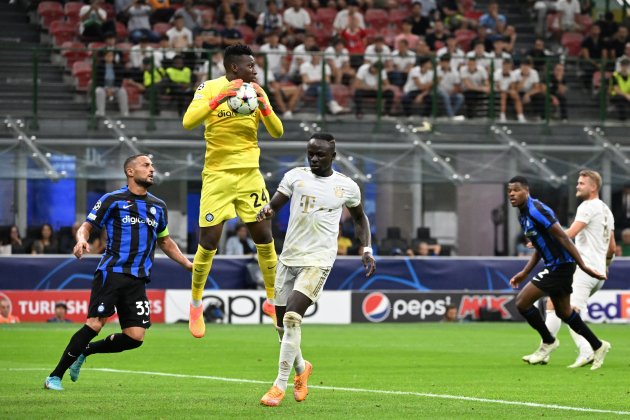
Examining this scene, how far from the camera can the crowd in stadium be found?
2862 centimetres

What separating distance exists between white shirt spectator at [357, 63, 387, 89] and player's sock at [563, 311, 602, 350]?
47.1 feet

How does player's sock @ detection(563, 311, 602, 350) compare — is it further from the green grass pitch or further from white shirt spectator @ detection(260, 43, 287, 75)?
A: white shirt spectator @ detection(260, 43, 287, 75)

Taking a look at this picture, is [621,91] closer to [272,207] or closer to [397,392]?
[397,392]

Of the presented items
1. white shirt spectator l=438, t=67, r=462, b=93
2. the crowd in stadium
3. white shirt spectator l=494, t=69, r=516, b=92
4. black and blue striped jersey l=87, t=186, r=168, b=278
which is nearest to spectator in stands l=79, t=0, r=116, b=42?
the crowd in stadium

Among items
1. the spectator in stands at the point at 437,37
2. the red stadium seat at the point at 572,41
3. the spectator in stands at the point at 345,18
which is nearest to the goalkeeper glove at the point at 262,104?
the spectator in stands at the point at 345,18

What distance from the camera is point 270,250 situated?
13.6 m

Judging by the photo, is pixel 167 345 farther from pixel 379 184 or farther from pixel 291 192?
pixel 379 184

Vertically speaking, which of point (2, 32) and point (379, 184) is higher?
point (2, 32)

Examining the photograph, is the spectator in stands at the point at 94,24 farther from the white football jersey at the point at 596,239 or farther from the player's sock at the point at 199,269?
the player's sock at the point at 199,269

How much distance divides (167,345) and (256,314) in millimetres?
7071

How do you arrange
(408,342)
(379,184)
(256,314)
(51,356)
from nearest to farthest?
1. (51,356)
2. (408,342)
3. (256,314)
4. (379,184)

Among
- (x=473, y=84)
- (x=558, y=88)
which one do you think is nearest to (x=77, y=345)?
(x=473, y=84)

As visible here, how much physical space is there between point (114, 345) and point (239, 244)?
16.0 metres

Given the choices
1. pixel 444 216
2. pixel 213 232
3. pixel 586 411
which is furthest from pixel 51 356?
pixel 444 216
